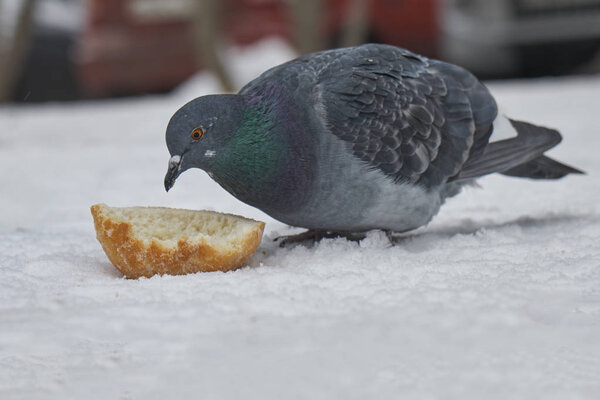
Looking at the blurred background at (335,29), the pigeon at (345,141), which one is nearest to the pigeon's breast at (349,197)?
the pigeon at (345,141)

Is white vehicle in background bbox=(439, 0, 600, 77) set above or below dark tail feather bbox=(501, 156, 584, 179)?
below

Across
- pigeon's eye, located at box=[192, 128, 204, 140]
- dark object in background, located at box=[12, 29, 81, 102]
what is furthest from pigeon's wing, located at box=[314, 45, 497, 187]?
dark object in background, located at box=[12, 29, 81, 102]

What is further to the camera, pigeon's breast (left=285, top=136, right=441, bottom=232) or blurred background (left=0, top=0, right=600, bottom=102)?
blurred background (left=0, top=0, right=600, bottom=102)

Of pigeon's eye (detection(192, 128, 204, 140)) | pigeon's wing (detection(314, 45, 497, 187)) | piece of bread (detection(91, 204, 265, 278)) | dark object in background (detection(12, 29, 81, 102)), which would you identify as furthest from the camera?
dark object in background (detection(12, 29, 81, 102))

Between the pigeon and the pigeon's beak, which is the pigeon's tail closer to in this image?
the pigeon

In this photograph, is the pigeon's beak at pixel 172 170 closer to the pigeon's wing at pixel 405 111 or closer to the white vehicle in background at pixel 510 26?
the pigeon's wing at pixel 405 111

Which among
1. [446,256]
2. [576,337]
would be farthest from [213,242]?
[576,337]

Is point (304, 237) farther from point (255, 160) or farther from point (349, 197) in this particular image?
point (255, 160)

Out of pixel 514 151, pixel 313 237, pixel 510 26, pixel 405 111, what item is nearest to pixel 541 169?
pixel 514 151
